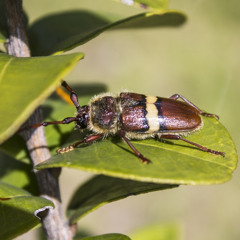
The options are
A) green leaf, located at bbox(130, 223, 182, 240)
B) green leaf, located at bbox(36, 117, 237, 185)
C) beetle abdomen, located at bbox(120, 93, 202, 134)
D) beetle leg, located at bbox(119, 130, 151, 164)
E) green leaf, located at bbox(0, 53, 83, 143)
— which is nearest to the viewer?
green leaf, located at bbox(0, 53, 83, 143)

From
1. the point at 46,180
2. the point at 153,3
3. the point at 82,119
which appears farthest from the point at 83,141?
the point at 153,3

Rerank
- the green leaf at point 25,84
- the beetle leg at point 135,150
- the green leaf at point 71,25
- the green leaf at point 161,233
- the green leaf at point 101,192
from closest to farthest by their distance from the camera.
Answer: the green leaf at point 25,84, the beetle leg at point 135,150, the green leaf at point 101,192, the green leaf at point 71,25, the green leaf at point 161,233

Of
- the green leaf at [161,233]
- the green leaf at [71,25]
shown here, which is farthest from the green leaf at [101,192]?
the green leaf at [161,233]

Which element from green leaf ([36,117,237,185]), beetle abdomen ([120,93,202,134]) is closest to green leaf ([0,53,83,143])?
green leaf ([36,117,237,185])

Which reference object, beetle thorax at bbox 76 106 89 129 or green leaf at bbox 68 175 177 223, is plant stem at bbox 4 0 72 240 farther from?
beetle thorax at bbox 76 106 89 129

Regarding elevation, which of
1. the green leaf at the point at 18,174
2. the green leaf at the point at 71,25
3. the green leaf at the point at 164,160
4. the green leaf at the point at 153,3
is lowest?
the green leaf at the point at 18,174

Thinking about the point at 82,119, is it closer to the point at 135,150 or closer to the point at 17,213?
the point at 135,150

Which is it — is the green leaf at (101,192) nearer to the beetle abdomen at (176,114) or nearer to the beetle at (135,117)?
the beetle at (135,117)
